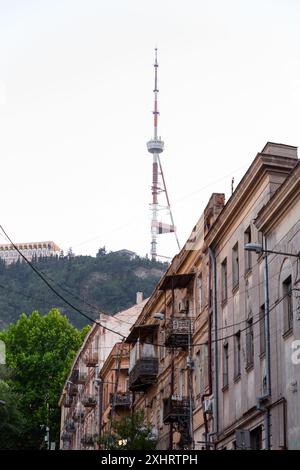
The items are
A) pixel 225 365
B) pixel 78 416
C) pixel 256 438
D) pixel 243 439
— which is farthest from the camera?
pixel 78 416

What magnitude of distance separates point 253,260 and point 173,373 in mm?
13610

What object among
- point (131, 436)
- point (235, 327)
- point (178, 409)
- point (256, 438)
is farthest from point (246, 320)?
point (131, 436)

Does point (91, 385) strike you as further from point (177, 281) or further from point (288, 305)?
point (288, 305)

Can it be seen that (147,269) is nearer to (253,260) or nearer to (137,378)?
(137,378)

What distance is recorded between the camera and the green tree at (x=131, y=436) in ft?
156

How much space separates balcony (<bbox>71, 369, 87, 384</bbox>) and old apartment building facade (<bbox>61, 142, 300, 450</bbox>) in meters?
30.4

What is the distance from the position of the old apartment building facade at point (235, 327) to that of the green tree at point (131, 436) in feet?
3.35

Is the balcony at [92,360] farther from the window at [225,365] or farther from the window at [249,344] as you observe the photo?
the window at [249,344]

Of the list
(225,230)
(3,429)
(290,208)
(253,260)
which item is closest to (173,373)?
(225,230)

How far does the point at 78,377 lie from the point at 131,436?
1552 inches

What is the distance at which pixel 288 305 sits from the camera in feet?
106

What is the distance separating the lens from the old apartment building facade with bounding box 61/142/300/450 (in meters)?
32.2

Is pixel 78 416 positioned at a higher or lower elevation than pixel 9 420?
higher

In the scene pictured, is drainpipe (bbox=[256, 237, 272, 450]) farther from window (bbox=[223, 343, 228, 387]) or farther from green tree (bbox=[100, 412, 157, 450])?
green tree (bbox=[100, 412, 157, 450])
